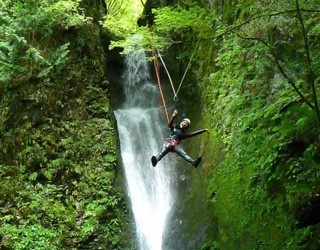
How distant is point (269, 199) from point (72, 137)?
6785 millimetres

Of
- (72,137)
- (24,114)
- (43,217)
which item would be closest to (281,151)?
(43,217)

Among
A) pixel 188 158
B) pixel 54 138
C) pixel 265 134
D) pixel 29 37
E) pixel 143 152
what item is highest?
pixel 29 37

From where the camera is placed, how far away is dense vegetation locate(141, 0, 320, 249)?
16.9ft

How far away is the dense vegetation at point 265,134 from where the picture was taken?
16.9 feet

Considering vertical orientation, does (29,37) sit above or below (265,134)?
above

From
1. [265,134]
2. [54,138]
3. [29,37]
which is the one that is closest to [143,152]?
[54,138]

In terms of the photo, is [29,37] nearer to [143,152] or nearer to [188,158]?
[143,152]

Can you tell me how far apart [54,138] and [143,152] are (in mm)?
3704

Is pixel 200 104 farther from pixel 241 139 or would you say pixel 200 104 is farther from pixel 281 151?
pixel 281 151

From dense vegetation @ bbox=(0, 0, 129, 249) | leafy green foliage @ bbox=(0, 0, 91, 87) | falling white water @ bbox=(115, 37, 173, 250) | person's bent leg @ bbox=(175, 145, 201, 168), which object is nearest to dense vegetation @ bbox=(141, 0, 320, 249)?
person's bent leg @ bbox=(175, 145, 201, 168)

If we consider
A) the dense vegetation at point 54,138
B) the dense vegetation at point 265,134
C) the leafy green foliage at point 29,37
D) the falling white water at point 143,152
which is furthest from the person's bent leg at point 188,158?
the leafy green foliage at point 29,37

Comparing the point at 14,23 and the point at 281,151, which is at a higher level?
the point at 14,23

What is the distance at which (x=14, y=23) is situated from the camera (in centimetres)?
1098

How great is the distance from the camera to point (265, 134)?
257 inches
